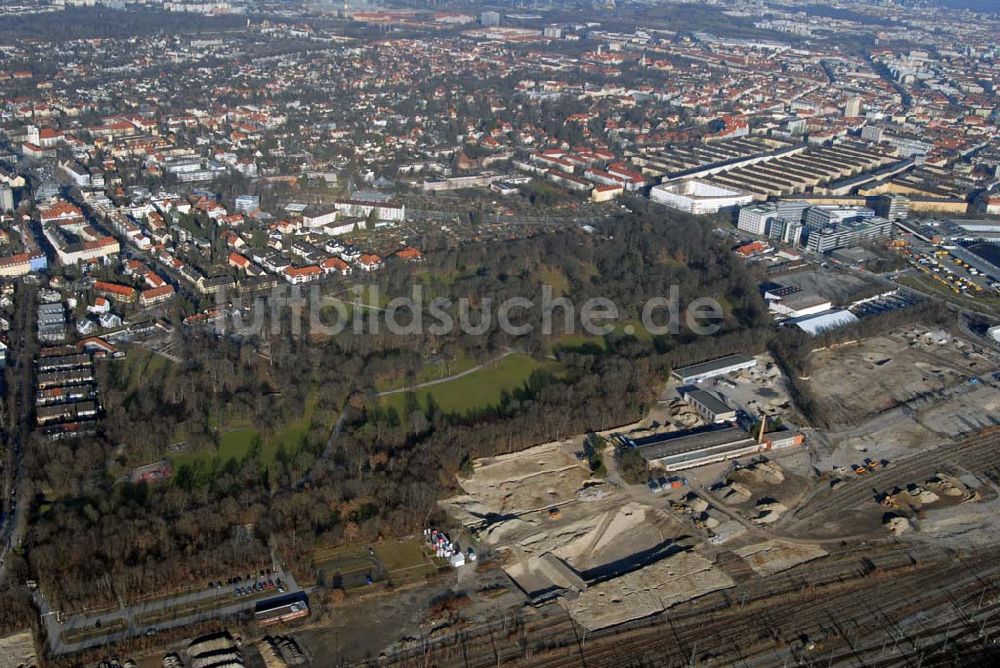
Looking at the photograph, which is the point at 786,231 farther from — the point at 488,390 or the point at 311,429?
the point at 311,429

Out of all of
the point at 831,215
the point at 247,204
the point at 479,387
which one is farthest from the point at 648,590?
the point at 247,204

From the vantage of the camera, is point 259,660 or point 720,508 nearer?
point 259,660

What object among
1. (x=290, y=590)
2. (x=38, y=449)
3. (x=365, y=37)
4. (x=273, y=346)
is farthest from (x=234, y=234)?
(x=365, y=37)

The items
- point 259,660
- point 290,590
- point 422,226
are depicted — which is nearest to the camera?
point 259,660

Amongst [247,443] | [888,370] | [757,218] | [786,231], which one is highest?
[757,218]

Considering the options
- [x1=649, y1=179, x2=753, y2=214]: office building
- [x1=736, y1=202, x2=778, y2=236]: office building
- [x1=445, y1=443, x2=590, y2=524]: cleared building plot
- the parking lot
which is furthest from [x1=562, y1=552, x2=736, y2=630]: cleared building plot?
[x1=649, y1=179, x2=753, y2=214]: office building

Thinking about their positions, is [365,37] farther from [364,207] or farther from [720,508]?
[720,508]

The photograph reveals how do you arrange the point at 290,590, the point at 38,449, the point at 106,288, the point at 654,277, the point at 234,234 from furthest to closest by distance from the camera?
the point at 234,234 < the point at 654,277 < the point at 106,288 < the point at 38,449 < the point at 290,590
